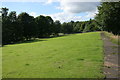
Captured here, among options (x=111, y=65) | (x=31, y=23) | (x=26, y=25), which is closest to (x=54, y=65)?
(x=111, y=65)

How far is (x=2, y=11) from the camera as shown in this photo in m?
41.7

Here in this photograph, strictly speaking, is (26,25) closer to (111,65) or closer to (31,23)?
(31,23)

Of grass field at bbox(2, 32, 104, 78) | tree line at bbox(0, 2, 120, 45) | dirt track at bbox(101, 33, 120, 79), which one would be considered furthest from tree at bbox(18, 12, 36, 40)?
dirt track at bbox(101, 33, 120, 79)

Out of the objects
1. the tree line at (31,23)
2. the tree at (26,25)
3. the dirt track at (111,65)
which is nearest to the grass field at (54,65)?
the dirt track at (111,65)

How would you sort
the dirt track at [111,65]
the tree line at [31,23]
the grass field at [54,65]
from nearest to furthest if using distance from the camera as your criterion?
the dirt track at [111,65] < the grass field at [54,65] < the tree line at [31,23]

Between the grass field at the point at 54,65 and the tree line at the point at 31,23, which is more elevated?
the tree line at the point at 31,23

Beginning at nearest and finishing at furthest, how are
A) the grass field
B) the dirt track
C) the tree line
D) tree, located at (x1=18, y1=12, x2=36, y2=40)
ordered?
the dirt track → the grass field → the tree line → tree, located at (x1=18, y1=12, x2=36, y2=40)

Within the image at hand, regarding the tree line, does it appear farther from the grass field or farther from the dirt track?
the dirt track

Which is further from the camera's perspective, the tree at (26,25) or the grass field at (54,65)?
the tree at (26,25)

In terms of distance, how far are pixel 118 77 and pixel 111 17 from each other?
17.2m

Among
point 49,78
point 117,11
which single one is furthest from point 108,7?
point 49,78

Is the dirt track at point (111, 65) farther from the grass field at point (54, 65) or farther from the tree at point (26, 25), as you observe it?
the tree at point (26, 25)

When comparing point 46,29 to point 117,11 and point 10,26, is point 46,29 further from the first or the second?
point 117,11

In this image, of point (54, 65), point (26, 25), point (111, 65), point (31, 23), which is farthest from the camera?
point (31, 23)
